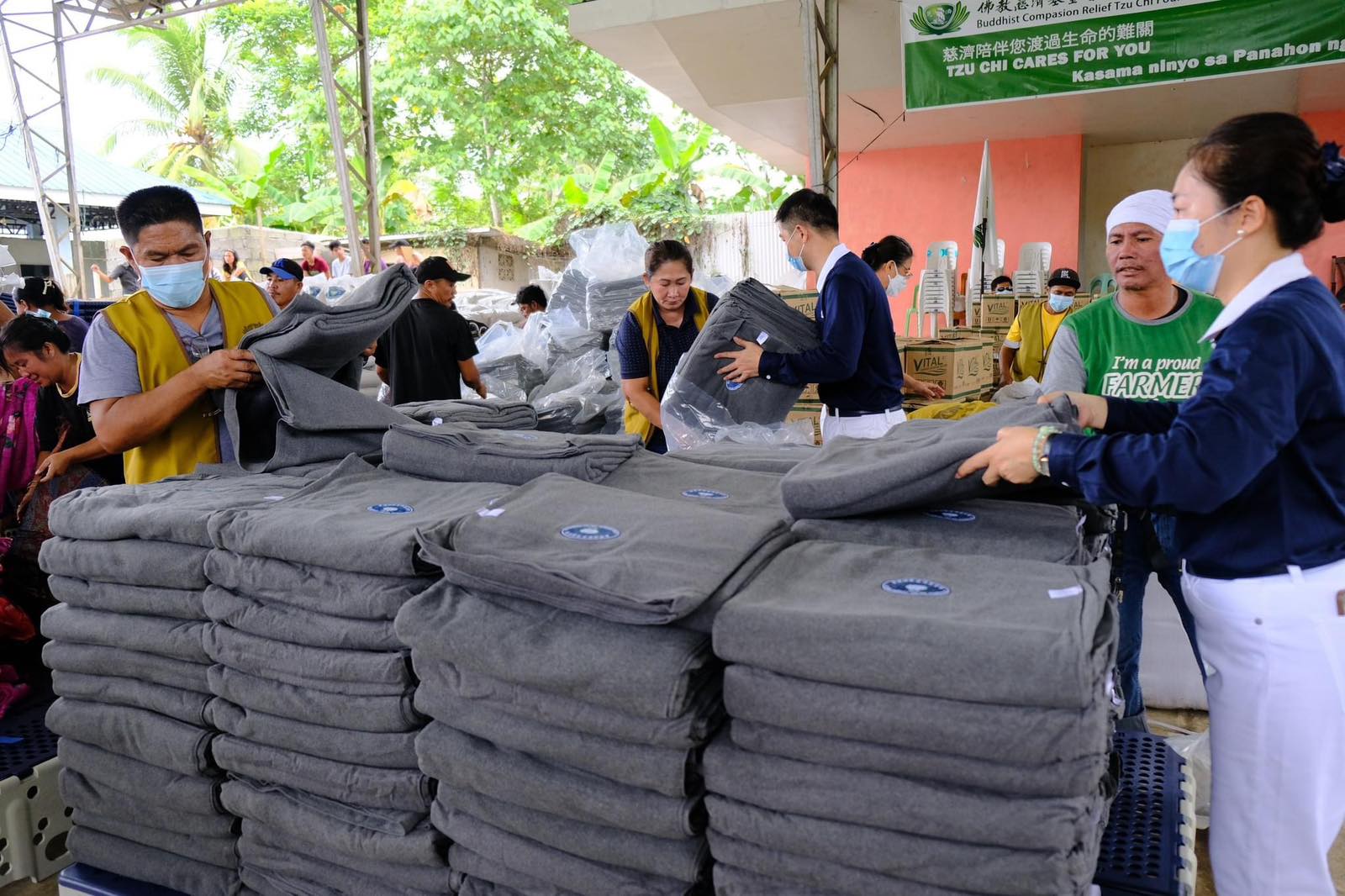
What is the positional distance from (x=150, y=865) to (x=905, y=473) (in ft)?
5.20

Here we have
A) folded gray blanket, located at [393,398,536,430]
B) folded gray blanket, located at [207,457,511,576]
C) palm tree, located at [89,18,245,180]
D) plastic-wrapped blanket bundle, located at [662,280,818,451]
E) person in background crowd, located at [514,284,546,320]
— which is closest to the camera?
folded gray blanket, located at [207,457,511,576]

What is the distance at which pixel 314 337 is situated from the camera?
1971 millimetres

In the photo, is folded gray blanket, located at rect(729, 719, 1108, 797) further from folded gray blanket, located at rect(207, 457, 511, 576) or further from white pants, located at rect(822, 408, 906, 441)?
white pants, located at rect(822, 408, 906, 441)

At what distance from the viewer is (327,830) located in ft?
5.13

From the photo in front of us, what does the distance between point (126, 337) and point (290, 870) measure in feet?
4.44

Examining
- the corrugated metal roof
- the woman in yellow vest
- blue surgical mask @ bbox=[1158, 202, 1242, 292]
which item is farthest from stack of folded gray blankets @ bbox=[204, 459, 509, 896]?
the corrugated metal roof

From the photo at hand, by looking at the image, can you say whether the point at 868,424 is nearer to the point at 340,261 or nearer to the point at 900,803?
the point at 900,803

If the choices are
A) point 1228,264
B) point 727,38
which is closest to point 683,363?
point 1228,264

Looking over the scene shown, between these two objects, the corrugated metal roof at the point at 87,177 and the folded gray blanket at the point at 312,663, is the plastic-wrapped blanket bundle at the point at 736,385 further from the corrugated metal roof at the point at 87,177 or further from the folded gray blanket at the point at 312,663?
the corrugated metal roof at the point at 87,177

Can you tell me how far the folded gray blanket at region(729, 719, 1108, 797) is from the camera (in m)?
1.08

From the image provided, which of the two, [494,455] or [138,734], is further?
[494,455]

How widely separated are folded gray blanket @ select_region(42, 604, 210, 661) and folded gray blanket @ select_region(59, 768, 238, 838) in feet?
0.81

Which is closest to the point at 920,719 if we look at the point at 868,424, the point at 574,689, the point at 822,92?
the point at 574,689

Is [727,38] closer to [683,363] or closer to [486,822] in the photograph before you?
[683,363]
